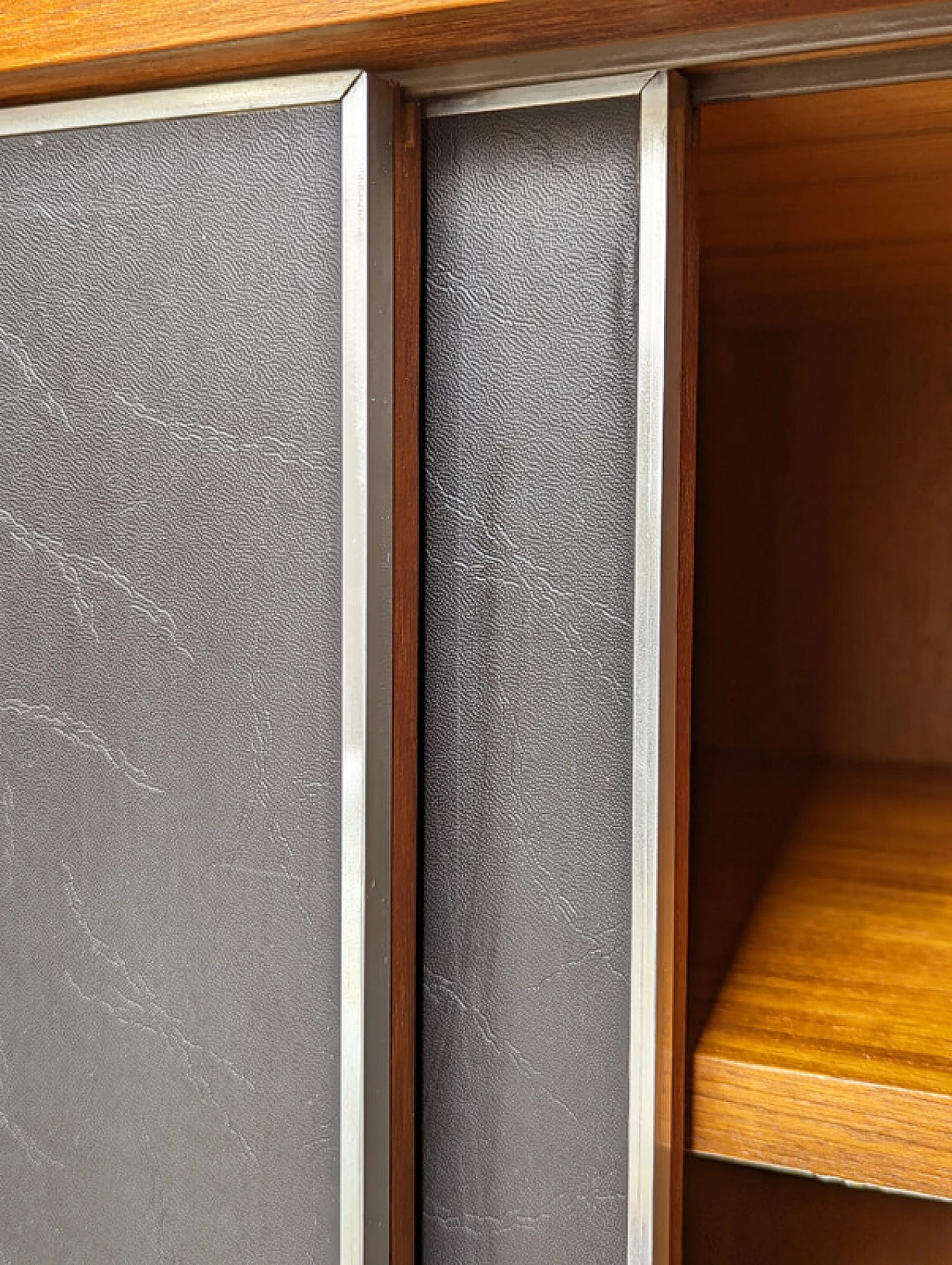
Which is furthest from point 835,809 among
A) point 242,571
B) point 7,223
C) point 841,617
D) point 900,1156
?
point 7,223

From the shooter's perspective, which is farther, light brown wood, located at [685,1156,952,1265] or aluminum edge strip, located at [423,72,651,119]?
light brown wood, located at [685,1156,952,1265]

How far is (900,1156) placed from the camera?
501mm

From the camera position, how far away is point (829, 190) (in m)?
0.67

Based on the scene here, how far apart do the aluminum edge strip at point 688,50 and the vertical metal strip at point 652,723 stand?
0.05 feet

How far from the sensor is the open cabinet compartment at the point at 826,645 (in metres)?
0.53

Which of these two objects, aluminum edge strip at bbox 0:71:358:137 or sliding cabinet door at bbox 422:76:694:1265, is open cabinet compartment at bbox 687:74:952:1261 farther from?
aluminum edge strip at bbox 0:71:358:137

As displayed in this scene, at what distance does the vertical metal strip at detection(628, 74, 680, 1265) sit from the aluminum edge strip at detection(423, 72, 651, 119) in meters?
0.01

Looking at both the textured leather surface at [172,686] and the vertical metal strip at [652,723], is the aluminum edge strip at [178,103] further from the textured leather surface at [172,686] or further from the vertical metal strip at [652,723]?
the vertical metal strip at [652,723]

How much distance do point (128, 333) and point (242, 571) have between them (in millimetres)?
125

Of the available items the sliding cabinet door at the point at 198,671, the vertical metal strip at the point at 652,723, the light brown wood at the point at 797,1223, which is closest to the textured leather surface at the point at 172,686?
the sliding cabinet door at the point at 198,671

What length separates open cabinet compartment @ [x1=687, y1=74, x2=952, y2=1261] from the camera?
530 millimetres

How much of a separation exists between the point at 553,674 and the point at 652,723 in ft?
0.16

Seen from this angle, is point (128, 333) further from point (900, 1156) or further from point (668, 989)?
point (900, 1156)

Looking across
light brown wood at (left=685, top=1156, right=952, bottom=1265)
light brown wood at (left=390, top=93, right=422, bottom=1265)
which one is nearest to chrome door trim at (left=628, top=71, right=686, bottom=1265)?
light brown wood at (left=390, top=93, right=422, bottom=1265)
